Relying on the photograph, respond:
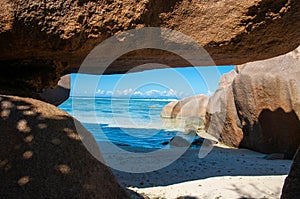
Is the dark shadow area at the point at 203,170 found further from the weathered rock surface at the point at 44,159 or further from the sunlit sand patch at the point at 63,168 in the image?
the sunlit sand patch at the point at 63,168

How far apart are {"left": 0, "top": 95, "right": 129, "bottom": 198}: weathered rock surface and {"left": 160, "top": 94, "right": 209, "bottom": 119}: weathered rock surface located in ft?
45.3

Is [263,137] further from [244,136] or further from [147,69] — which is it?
[147,69]

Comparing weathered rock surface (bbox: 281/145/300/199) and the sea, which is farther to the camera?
the sea

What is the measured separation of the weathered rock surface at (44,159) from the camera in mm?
1980

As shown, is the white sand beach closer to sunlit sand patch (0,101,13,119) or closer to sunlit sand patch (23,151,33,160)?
sunlit sand patch (23,151,33,160)

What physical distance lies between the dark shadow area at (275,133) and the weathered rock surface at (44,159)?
4705mm

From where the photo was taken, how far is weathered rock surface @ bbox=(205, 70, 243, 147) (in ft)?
25.3

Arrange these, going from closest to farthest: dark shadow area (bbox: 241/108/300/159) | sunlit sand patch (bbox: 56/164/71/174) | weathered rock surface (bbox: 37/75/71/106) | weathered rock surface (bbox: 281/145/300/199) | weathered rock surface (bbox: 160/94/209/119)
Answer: weathered rock surface (bbox: 281/145/300/199) → sunlit sand patch (bbox: 56/164/71/174) → dark shadow area (bbox: 241/108/300/159) → weathered rock surface (bbox: 37/75/71/106) → weathered rock surface (bbox: 160/94/209/119)

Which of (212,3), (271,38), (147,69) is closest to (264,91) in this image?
(147,69)

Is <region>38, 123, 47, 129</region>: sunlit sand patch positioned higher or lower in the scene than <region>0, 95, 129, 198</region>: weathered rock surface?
higher

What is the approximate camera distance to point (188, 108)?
58.5ft

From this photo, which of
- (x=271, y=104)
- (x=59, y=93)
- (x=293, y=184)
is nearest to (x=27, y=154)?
(x=293, y=184)

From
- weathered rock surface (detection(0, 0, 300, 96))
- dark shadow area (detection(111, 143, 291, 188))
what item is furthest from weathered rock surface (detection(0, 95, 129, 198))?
dark shadow area (detection(111, 143, 291, 188))

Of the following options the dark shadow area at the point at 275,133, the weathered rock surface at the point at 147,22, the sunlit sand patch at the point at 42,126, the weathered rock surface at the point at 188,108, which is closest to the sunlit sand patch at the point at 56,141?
the sunlit sand patch at the point at 42,126
